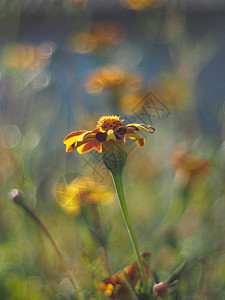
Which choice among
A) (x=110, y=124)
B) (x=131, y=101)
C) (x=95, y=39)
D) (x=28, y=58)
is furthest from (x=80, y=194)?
(x=95, y=39)

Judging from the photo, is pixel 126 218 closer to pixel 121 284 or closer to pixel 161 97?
pixel 121 284

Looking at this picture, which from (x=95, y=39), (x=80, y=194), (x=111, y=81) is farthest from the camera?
(x=95, y=39)

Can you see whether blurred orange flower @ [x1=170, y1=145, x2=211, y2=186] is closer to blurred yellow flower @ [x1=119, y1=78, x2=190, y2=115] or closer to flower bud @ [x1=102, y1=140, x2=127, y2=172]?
blurred yellow flower @ [x1=119, y1=78, x2=190, y2=115]

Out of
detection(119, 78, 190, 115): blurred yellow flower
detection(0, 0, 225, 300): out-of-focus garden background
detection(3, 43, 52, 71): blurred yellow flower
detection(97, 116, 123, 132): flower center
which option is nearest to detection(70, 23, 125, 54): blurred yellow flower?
detection(0, 0, 225, 300): out-of-focus garden background

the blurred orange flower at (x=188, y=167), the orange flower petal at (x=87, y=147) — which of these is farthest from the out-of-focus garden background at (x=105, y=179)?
the orange flower petal at (x=87, y=147)

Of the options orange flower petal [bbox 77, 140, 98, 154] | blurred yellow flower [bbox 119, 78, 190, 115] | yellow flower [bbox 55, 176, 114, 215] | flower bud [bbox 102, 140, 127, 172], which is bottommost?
yellow flower [bbox 55, 176, 114, 215]

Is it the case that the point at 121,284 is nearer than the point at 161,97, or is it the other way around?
the point at 121,284

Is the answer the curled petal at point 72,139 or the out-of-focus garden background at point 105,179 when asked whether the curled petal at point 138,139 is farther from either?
the out-of-focus garden background at point 105,179
